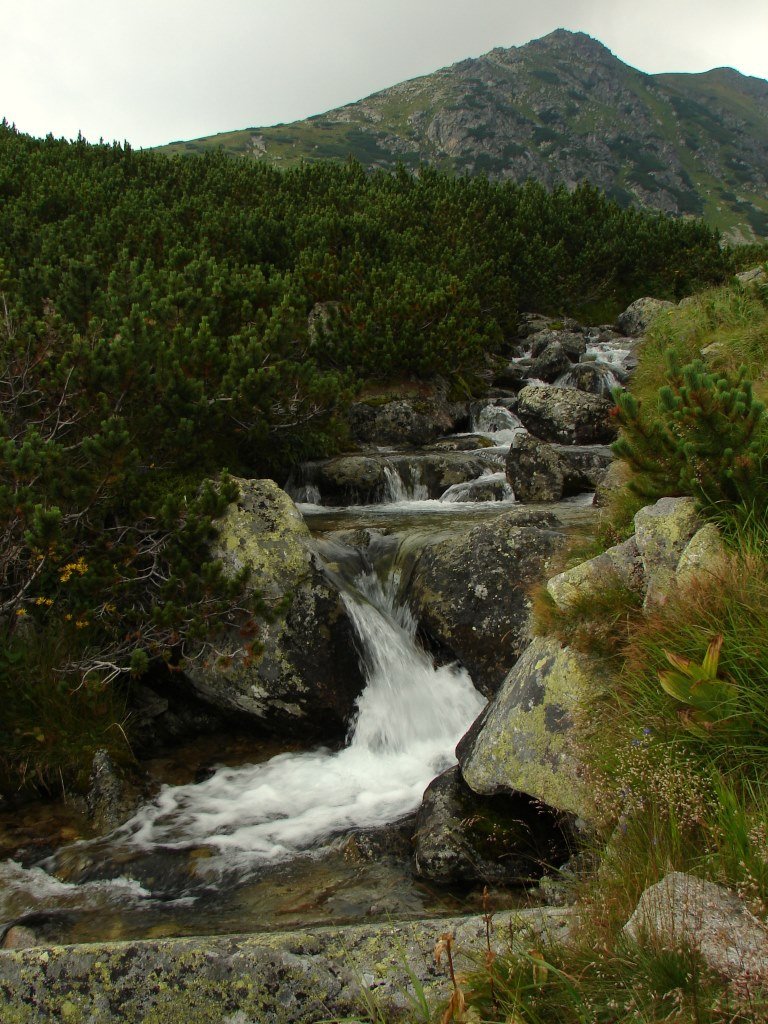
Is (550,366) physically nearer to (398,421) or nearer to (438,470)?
(398,421)

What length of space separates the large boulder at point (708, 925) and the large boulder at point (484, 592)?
4.55m

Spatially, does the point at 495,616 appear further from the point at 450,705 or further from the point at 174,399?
the point at 174,399

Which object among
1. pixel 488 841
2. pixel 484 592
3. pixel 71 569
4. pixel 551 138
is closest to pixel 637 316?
pixel 484 592

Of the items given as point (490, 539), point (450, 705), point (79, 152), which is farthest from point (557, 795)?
point (79, 152)

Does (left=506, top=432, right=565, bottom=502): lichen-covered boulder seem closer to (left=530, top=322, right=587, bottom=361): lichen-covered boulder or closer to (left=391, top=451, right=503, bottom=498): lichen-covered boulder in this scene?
(left=391, top=451, right=503, bottom=498): lichen-covered boulder

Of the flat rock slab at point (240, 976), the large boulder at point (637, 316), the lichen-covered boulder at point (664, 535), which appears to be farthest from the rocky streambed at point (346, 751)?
the large boulder at point (637, 316)

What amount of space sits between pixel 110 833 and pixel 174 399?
16.4 feet

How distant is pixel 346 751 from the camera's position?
22.2ft

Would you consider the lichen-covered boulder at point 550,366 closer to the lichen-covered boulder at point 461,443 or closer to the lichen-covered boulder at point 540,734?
the lichen-covered boulder at point 461,443

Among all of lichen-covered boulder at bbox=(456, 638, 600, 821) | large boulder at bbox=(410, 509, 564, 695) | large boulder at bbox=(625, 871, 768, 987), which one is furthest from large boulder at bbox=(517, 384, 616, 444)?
large boulder at bbox=(625, 871, 768, 987)

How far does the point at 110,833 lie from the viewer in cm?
550

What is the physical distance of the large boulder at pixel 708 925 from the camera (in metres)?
1.90

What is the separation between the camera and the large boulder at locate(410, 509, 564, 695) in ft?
22.8

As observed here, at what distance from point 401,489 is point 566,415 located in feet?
15.1
